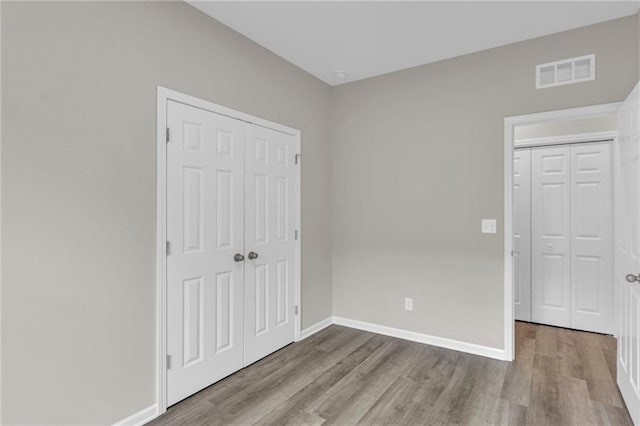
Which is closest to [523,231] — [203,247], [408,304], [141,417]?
[408,304]

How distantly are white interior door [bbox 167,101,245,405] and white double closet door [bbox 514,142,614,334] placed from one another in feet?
11.0

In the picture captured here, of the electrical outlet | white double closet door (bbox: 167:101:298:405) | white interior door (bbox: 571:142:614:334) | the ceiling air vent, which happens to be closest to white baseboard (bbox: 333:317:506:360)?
the electrical outlet

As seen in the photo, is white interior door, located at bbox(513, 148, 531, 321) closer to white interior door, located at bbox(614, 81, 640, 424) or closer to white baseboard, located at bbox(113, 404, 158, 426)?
white interior door, located at bbox(614, 81, 640, 424)

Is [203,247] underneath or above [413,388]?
above

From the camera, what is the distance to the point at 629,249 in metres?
2.11

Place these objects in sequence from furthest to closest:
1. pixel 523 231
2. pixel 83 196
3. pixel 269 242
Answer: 1. pixel 523 231
2. pixel 269 242
3. pixel 83 196

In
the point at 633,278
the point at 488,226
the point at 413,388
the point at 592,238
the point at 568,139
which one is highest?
the point at 568,139

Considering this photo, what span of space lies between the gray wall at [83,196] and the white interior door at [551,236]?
377 centimetres

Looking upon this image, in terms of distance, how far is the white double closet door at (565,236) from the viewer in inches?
140

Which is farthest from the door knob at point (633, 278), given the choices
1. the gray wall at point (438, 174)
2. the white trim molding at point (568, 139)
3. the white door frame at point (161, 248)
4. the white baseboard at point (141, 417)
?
the white baseboard at point (141, 417)

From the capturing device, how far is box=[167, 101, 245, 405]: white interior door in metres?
2.28

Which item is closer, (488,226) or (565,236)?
(488,226)

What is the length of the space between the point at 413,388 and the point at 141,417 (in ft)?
6.17

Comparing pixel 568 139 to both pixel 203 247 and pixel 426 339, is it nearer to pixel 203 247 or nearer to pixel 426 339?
pixel 426 339
